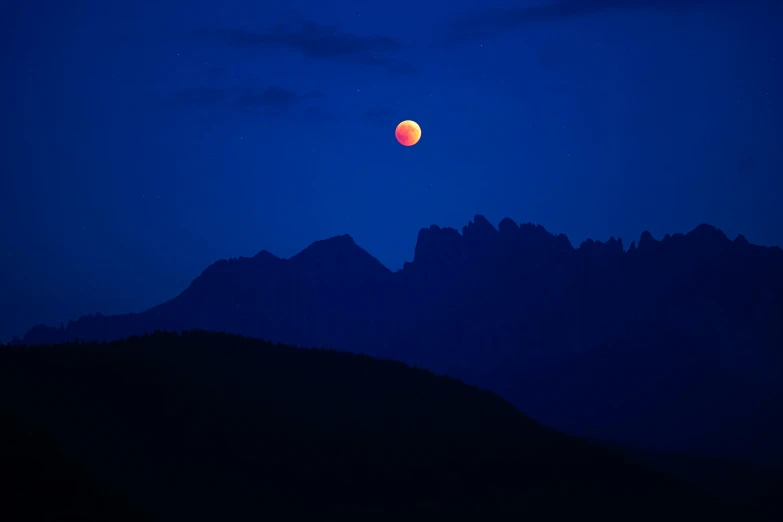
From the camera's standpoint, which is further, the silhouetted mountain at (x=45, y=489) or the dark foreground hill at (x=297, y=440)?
the dark foreground hill at (x=297, y=440)

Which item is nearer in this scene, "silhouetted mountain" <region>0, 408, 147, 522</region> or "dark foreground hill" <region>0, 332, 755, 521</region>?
"silhouetted mountain" <region>0, 408, 147, 522</region>

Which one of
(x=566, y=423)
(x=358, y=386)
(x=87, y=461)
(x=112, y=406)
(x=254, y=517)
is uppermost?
(x=566, y=423)

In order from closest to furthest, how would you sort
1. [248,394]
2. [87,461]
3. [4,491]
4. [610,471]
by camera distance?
1. [4,491]
2. [87,461]
3. [248,394]
4. [610,471]

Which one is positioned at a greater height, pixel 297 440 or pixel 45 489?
pixel 297 440

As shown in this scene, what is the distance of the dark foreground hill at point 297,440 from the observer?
3775cm

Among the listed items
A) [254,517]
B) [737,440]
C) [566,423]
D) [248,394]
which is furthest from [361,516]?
[737,440]

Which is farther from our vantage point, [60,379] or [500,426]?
[500,426]

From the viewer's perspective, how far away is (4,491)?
21516 millimetres

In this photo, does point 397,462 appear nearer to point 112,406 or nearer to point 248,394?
point 248,394

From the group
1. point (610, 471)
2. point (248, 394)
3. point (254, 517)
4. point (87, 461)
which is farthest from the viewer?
point (610, 471)

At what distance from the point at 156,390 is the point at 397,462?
16.4 meters

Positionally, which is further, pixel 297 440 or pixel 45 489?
pixel 297 440

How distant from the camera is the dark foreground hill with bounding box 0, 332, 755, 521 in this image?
37750 millimetres

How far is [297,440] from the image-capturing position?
45938mm
